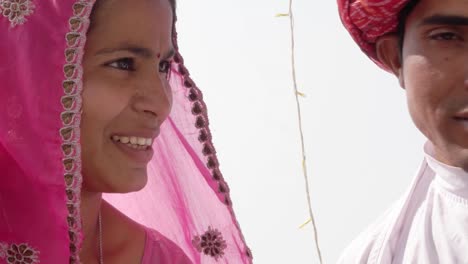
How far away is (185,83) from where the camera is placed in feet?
8.64

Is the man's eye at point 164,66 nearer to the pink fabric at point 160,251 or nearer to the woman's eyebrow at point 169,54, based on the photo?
the woman's eyebrow at point 169,54

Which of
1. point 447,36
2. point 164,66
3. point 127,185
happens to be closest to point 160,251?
point 127,185

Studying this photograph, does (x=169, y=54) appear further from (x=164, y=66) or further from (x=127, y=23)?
(x=127, y=23)

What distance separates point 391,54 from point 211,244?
0.77m

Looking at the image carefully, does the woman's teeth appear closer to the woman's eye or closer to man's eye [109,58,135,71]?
man's eye [109,58,135,71]

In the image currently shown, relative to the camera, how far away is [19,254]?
2102 mm

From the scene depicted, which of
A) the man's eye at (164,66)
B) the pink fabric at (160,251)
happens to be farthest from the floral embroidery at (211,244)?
the man's eye at (164,66)

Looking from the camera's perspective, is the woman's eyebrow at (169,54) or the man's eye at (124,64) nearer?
the man's eye at (124,64)

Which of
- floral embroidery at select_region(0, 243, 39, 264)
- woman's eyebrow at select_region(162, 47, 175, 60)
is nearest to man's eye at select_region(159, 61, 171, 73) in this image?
woman's eyebrow at select_region(162, 47, 175, 60)

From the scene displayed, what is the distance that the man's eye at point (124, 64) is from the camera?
222cm

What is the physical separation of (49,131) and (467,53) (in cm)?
101

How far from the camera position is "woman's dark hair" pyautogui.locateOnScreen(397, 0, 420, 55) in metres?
2.27

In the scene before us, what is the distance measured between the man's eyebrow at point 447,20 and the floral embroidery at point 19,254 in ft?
3.64

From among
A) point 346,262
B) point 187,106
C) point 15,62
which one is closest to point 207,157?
point 187,106
